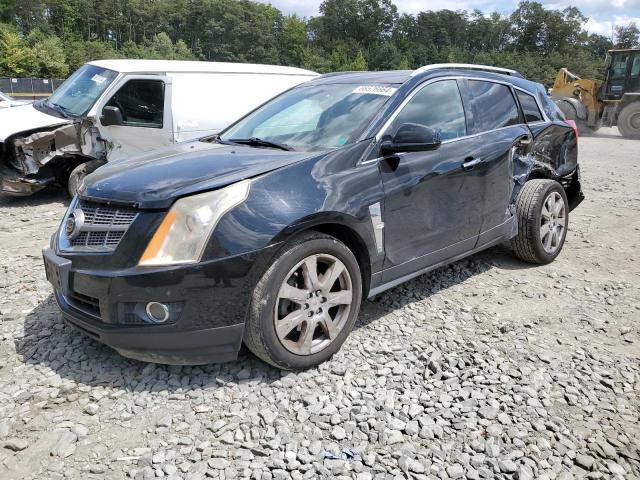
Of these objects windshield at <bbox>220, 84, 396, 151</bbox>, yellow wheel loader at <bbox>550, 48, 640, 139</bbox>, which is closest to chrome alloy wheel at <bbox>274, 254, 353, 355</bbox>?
windshield at <bbox>220, 84, 396, 151</bbox>

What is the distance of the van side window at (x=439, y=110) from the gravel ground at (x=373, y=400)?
130 centimetres

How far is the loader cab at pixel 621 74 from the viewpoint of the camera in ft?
61.4

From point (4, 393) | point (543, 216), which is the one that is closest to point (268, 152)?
point (4, 393)

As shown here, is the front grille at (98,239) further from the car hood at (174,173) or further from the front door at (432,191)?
the front door at (432,191)

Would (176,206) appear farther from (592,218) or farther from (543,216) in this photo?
(592,218)

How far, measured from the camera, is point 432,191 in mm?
3643

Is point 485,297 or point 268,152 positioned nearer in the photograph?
point 268,152

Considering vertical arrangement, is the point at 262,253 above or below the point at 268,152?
below

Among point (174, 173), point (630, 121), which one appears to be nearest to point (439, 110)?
point (174, 173)

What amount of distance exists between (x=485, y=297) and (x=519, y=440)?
1.81 metres

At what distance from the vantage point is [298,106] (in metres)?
4.12

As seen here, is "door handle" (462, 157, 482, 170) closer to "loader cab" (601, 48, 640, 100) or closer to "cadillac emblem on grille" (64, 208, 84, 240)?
"cadillac emblem on grille" (64, 208, 84, 240)

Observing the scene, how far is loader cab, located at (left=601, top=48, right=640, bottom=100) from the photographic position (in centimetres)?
1872

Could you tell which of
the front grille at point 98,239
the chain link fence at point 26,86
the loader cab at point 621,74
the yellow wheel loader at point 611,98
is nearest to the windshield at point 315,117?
the front grille at point 98,239
